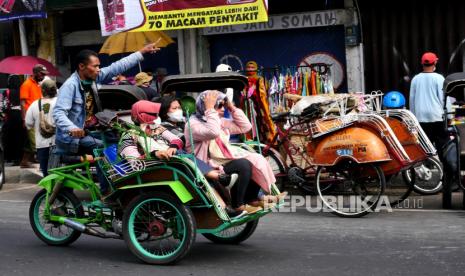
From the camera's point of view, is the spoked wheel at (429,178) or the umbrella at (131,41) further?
the umbrella at (131,41)

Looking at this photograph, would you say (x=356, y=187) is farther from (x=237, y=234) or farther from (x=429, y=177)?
(x=237, y=234)

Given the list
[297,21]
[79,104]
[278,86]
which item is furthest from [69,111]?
[297,21]

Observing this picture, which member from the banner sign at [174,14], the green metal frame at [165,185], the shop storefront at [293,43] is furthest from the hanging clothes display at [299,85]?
the green metal frame at [165,185]

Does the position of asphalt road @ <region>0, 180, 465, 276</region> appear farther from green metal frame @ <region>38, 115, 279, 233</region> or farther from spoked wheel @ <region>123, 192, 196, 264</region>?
green metal frame @ <region>38, 115, 279, 233</region>

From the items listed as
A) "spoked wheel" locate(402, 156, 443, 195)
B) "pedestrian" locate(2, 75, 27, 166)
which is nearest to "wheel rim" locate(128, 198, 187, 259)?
"spoked wheel" locate(402, 156, 443, 195)

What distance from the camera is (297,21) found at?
1459 centimetres

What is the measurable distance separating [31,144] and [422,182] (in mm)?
6658

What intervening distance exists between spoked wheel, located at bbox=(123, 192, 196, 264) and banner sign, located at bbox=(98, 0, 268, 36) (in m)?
6.56

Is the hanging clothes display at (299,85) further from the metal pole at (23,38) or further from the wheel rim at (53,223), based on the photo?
the wheel rim at (53,223)

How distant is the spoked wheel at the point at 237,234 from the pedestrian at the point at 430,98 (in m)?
4.40

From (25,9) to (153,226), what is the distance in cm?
923

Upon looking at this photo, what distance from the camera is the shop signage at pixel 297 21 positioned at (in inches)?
563

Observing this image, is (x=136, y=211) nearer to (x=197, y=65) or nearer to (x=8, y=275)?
(x=8, y=275)

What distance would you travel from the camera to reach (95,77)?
817cm
